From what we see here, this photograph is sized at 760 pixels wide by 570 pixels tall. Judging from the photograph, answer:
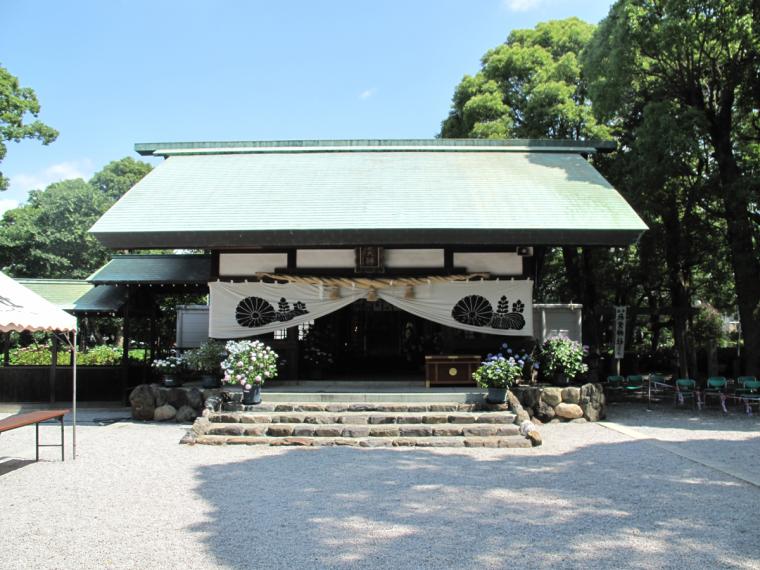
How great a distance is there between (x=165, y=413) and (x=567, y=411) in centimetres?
740

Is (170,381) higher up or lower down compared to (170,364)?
lower down

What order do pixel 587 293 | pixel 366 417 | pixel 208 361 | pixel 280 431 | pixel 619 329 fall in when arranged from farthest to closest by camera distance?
pixel 587 293
pixel 619 329
pixel 208 361
pixel 366 417
pixel 280 431

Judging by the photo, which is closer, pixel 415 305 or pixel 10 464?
pixel 10 464

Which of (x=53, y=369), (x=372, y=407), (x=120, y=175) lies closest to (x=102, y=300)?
(x=53, y=369)

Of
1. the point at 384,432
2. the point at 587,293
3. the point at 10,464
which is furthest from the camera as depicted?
the point at 587,293

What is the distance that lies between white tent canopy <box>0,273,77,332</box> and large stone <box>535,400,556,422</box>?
7.64 m

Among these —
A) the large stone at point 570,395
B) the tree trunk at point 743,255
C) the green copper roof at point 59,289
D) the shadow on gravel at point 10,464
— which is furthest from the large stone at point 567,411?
the green copper roof at point 59,289

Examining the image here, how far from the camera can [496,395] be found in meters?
9.77

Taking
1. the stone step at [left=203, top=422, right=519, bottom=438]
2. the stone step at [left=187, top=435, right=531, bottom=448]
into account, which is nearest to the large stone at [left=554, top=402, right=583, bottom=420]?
the stone step at [left=203, top=422, right=519, bottom=438]

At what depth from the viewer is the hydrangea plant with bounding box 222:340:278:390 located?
9812 mm

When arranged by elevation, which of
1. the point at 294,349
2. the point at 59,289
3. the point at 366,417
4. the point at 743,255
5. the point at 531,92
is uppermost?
the point at 531,92

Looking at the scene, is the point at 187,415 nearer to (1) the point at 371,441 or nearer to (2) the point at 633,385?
(1) the point at 371,441

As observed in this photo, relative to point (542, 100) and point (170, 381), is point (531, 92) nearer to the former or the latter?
point (542, 100)

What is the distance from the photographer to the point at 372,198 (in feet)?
37.9
